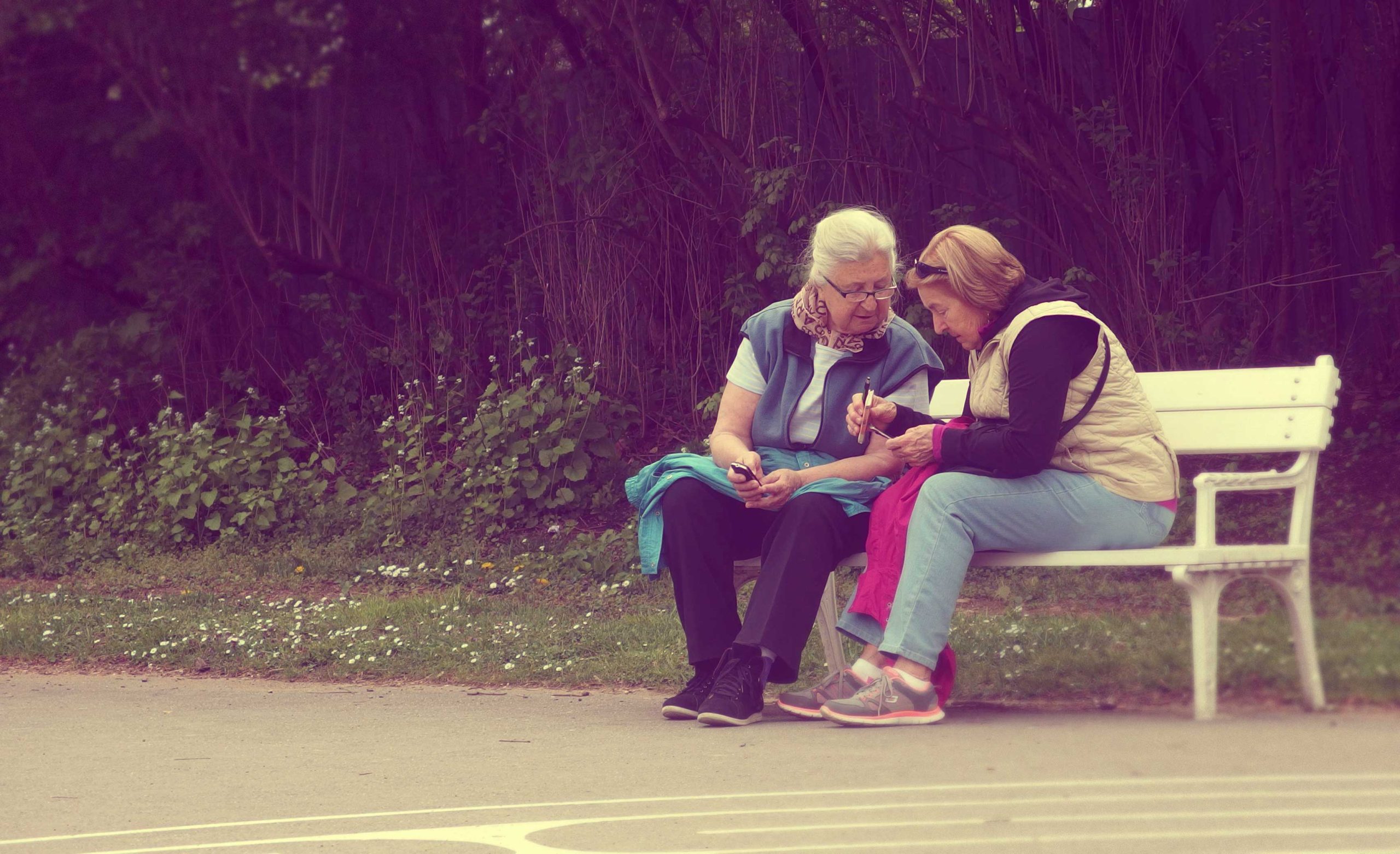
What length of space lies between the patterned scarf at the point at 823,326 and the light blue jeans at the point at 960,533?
2.65 feet

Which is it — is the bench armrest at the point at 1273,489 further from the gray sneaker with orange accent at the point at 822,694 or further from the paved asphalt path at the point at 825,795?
the gray sneaker with orange accent at the point at 822,694

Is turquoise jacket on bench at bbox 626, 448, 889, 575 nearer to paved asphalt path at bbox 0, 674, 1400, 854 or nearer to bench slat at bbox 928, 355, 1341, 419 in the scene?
paved asphalt path at bbox 0, 674, 1400, 854

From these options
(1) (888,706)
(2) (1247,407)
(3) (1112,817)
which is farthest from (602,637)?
(3) (1112,817)

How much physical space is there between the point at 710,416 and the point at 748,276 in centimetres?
53

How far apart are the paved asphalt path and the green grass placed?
34mm

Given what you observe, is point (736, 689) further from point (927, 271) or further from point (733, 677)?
point (927, 271)

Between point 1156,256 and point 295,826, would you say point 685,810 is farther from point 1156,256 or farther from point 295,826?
point 1156,256

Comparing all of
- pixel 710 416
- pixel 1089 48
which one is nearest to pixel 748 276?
pixel 710 416

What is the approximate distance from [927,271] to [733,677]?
0.92 metres

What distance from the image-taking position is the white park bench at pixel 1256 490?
747 millimetres

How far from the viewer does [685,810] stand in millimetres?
872

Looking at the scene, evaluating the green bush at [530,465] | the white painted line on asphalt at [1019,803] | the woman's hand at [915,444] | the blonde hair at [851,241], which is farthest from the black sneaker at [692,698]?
the white painted line on asphalt at [1019,803]

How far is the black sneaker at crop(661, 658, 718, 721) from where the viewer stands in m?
2.69

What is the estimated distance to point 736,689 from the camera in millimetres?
2541
